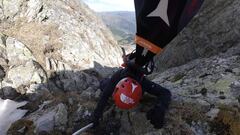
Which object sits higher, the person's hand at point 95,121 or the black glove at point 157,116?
the person's hand at point 95,121

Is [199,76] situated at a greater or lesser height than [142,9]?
lesser

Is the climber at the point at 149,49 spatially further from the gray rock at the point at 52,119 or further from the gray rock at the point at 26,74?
the gray rock at the point at 26,74

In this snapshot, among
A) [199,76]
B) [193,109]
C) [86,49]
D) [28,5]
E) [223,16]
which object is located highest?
[28,5]

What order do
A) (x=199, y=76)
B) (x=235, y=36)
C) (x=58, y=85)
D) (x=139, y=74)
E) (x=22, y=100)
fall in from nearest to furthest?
(x=139, y=74)
(x=199, y=76)
(x=235, y=36)
(x=22, y=100)
(x=58, y=85)

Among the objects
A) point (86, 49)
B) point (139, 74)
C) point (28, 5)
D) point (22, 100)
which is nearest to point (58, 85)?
point (22, 100)

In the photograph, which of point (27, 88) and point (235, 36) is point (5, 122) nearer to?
point (27, 88)

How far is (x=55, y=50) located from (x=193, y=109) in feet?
77.7

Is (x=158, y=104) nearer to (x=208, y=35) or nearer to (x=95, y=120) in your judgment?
(x=95, y=120)

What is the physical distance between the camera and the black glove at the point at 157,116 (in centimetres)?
981

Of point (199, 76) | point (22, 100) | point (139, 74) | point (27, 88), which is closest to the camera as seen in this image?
point (139, 74)

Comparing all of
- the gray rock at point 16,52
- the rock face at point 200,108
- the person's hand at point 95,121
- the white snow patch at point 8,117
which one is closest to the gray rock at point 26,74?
the gray rock at point 16,52

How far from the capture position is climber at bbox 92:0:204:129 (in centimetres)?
909

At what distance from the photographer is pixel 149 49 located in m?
9.52

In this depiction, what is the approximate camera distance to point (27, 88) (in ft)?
84.1
